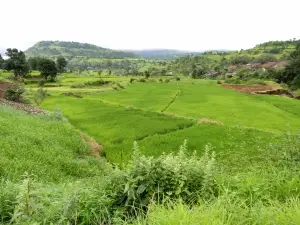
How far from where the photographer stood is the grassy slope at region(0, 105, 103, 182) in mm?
11023

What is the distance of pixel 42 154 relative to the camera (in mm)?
13180

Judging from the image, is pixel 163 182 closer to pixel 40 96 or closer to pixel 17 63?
pixel 40 96

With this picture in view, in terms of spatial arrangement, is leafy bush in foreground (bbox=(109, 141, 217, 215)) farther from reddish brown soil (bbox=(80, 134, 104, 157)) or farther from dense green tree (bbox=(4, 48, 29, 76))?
dense green tree (bbox=(4, 48, 29, 76))

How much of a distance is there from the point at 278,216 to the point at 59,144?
12.8 m


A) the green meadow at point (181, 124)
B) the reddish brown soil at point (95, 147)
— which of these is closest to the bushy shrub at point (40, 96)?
the green meadow at point (181, 124)

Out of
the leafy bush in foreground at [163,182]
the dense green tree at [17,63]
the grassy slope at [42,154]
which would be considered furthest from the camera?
the dense green tree at [17,63]

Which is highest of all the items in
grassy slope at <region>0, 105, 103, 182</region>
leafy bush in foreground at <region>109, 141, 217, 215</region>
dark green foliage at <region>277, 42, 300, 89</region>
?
leafy bush in foreground at <region>109, 141, 217, 215</region>

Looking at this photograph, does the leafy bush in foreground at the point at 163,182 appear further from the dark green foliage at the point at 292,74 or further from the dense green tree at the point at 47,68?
the dense green tree at the point at 47,68

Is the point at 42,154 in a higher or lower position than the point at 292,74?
higher

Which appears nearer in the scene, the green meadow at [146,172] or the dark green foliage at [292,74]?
the green meadow at [146,172]

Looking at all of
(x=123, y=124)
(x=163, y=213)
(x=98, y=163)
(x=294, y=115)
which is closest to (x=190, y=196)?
(x=163, y=213)

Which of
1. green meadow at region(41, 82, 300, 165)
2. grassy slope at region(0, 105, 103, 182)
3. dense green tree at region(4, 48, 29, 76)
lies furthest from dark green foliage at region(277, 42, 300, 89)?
dense green tree at region(4, 48, 29, 76)

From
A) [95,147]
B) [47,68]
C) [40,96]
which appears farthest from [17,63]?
[95,147]

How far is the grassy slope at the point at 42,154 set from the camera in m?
11.0
